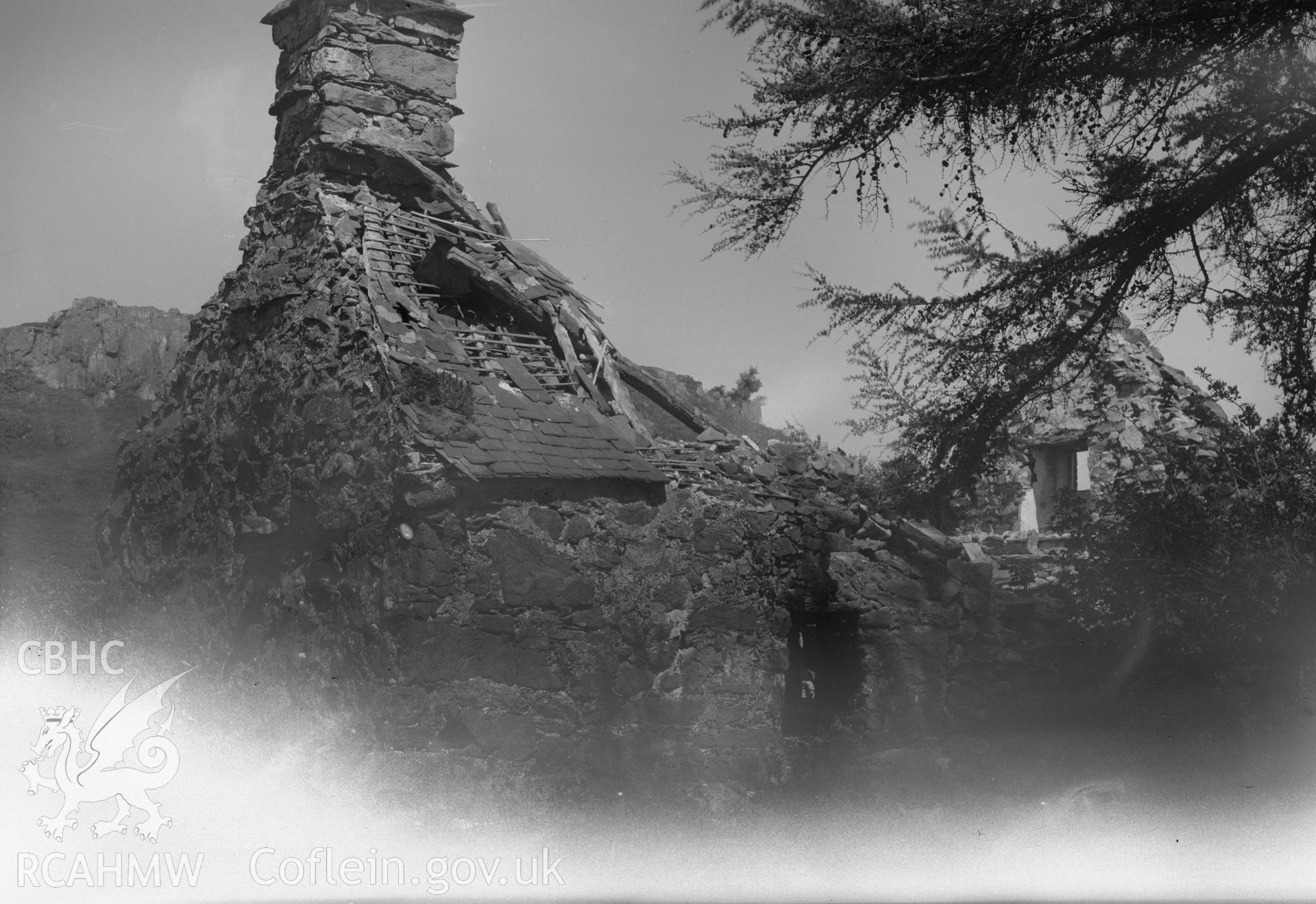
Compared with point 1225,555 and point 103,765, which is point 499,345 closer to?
point 103,765

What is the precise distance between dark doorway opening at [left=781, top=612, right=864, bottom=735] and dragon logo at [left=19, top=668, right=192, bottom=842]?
4.71 metres

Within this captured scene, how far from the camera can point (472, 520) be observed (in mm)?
7438

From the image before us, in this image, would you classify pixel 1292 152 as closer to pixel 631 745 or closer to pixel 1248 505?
pixel 1248 505

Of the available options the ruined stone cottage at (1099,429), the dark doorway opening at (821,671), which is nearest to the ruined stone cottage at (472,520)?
the dark doorway opening at (821,671)

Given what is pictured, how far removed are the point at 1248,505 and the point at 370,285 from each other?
6.85 m

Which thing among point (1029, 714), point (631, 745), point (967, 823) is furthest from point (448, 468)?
point (1029, 714)

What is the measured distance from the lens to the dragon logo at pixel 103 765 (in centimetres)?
587

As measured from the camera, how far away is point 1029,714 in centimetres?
953

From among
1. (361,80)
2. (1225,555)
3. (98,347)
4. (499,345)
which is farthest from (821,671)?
(98,347)

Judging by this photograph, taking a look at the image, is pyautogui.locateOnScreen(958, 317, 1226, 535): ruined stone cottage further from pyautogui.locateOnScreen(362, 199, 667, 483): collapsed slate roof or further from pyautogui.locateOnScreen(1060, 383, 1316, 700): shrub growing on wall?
pyautogui.locateOnScreen(362, 199, 667, 483): collapsed slate roof

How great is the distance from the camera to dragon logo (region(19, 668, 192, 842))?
5871mm

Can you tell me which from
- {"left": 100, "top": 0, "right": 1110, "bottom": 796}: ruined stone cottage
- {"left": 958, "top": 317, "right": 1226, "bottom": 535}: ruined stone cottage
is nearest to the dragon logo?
{"left": 100, "top": 0, "right": 1110, "bottom": 796}: ruined stone cottage

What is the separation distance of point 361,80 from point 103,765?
5.90m

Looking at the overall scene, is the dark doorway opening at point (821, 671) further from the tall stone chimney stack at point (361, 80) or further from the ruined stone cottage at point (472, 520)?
the tall stone chimney stack at point (361, 80)
